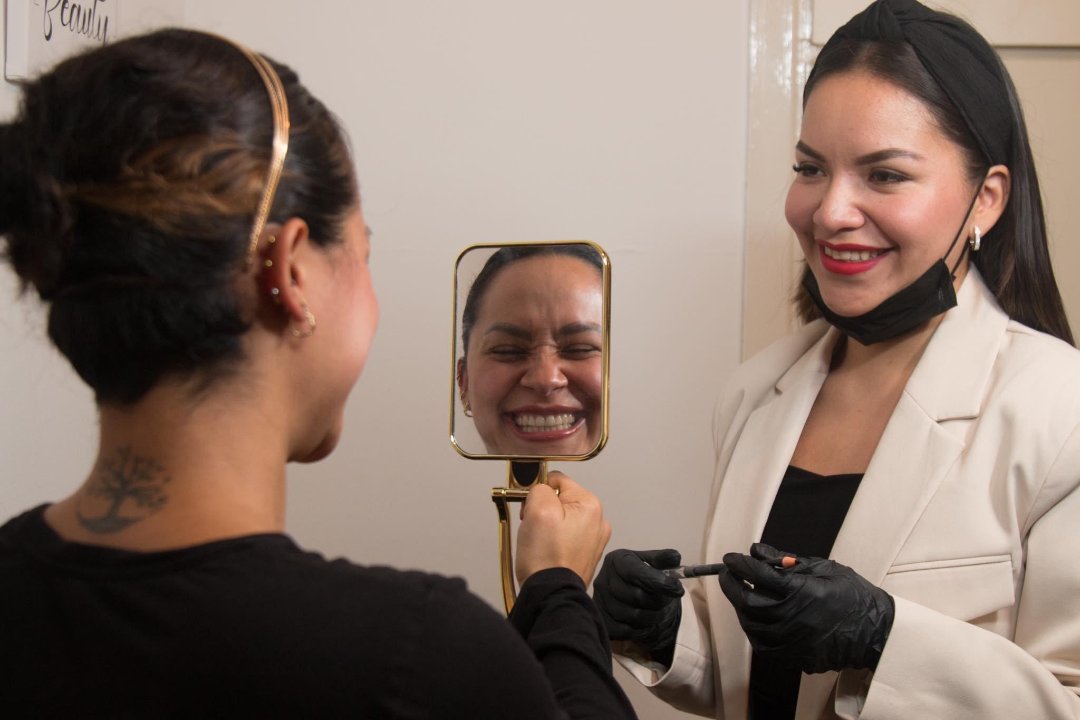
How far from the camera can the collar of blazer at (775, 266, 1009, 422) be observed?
1.20 metres

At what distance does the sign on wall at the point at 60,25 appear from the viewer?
4.25 feet

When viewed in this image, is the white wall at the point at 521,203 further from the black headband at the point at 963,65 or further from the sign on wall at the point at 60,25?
the black headband at the point at 963,65

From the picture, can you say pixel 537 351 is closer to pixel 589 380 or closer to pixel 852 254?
pixel 589 380

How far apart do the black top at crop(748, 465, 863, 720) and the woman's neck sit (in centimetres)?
75

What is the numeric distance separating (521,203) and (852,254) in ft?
2.10

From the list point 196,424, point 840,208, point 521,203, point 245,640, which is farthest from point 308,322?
point 521,203

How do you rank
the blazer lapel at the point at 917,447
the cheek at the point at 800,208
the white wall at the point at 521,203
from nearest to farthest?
the blazer lapel at the point at 917,447 < the cheek at the point at 800,208 < the white wall at the point at 521,203

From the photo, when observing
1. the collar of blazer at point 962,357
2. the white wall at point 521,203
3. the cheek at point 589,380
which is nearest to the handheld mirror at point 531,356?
the cheek at point 589,380

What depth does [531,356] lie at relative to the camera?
3.63 feet

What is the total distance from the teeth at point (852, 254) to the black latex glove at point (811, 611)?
14.3 inches

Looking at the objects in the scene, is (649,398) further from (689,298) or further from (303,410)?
(303,410)

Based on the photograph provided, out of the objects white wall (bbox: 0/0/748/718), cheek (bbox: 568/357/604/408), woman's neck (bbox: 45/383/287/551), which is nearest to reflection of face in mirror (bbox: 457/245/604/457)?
cheek (bbox: 568/357/604/408)

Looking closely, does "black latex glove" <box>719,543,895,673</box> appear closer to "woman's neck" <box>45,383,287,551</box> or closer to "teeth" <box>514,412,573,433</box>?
"teeth" <box>514,412,573,433</box>

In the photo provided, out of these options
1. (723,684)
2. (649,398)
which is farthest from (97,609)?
(649,398)
